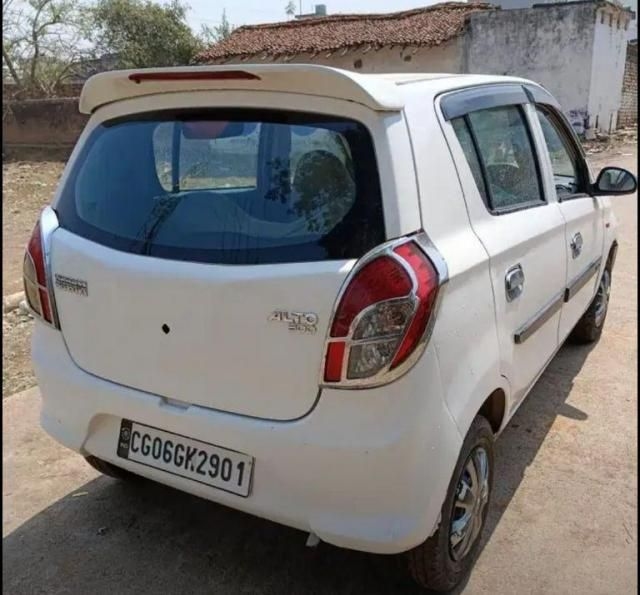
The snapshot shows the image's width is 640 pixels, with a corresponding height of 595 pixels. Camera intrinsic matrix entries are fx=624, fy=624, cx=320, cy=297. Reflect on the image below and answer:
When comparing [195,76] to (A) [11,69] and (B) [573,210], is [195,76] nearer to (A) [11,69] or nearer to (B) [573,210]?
(B) [573,210]

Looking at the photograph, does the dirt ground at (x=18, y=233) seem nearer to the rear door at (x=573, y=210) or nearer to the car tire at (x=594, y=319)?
the rear door at (x=573, y=210)

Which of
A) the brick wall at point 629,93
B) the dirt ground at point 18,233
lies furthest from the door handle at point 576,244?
the brick wall at point 629,93

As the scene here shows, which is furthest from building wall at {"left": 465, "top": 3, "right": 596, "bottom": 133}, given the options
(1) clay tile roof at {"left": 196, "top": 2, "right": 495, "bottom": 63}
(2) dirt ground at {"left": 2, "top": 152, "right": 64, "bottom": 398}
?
(2) dirt ground at {"left": 2, "top": 152, "right": 64, "bottom": 398}

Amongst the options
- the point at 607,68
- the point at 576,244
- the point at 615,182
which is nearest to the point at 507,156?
the point at 576,244

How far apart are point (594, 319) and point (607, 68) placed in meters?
17.2

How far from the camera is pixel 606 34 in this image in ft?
59.3

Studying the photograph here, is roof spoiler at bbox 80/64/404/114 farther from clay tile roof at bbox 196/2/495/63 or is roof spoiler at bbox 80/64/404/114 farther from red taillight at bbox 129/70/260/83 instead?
clay tile roof at bbox 196/2/495/63

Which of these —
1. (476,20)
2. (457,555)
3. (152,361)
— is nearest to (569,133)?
(457,555)

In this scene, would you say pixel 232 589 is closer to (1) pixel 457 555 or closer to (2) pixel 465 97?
(1) pixel 457 555

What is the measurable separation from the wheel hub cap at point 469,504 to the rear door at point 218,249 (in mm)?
742

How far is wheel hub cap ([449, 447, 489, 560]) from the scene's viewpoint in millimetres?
2145

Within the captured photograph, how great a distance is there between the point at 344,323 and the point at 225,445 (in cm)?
55

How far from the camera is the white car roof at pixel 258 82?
5.83ft

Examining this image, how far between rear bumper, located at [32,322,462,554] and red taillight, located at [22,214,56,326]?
656 millimetres
